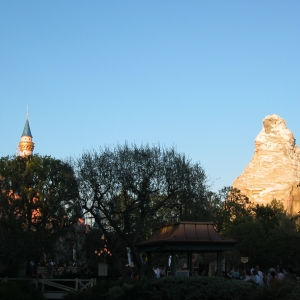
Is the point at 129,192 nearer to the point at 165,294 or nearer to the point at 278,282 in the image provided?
the point at 165,294

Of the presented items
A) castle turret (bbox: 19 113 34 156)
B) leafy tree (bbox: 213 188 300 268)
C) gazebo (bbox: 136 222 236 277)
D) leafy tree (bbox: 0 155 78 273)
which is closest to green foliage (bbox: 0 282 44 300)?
gazebo (bbox: 136 222 236 277)

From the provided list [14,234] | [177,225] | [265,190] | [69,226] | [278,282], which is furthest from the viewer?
[265,190]

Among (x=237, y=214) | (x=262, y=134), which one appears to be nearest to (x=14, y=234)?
(x=237, y=214)

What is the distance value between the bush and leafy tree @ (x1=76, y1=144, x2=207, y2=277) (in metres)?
15.6

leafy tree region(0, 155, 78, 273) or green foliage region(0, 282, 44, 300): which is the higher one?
leafy tree region(0, 155, 78, 273)

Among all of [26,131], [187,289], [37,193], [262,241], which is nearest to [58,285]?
[187,289]

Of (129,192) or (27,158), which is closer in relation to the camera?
(129,192)

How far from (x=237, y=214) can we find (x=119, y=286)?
5213 cm

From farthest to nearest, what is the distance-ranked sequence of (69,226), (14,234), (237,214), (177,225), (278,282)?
(237,214), (69,226), (14,234), (177,225), (278,282)

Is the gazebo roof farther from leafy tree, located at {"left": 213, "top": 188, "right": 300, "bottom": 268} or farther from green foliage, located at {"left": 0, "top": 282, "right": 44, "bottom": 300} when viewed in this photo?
leafy tree, located at {"left": 213, "top": 188, "right": 300, "bottom": 268}

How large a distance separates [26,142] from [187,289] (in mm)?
113279

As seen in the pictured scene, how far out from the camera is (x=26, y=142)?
131250 mm

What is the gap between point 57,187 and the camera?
158ft

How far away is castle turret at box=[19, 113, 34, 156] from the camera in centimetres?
12914
